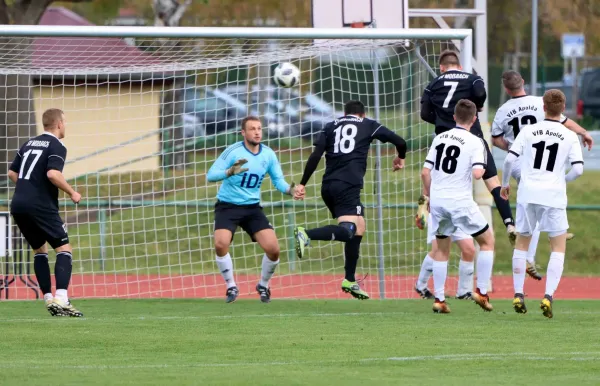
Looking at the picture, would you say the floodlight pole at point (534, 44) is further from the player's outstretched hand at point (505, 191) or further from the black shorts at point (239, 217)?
the player's outstretched hand at point (505, 191)

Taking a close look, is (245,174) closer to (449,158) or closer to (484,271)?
(449,158)

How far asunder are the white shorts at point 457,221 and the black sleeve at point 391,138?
158cm

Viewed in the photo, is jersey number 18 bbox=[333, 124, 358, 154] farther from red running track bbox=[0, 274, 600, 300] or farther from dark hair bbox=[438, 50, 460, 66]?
red running track bbox=[0, 274, 600, 300]

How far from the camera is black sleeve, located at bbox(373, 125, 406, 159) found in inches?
522

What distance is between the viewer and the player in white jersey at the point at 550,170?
37.2 ft

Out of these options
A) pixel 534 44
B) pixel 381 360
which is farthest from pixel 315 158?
pixel 534 44

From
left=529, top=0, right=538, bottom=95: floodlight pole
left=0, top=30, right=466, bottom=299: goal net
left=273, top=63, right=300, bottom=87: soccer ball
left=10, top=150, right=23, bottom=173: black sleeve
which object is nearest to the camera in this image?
left=10, top=150, right=23, bottom=173: black sleeve

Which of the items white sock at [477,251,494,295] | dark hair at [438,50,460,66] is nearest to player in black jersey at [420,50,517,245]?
dark hair at [438,50,460,66]

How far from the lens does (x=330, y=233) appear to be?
42.5 ft

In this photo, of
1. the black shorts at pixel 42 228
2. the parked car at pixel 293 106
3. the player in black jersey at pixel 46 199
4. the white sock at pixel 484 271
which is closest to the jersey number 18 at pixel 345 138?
the parked car at pixel 293 106

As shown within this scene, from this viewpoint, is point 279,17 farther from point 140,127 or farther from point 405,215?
point 405,215

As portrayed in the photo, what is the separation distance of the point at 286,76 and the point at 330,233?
9.87ft

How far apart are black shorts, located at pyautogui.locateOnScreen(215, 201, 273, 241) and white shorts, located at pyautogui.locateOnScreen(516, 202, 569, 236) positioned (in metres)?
3.08

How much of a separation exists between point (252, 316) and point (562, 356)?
386 cm
